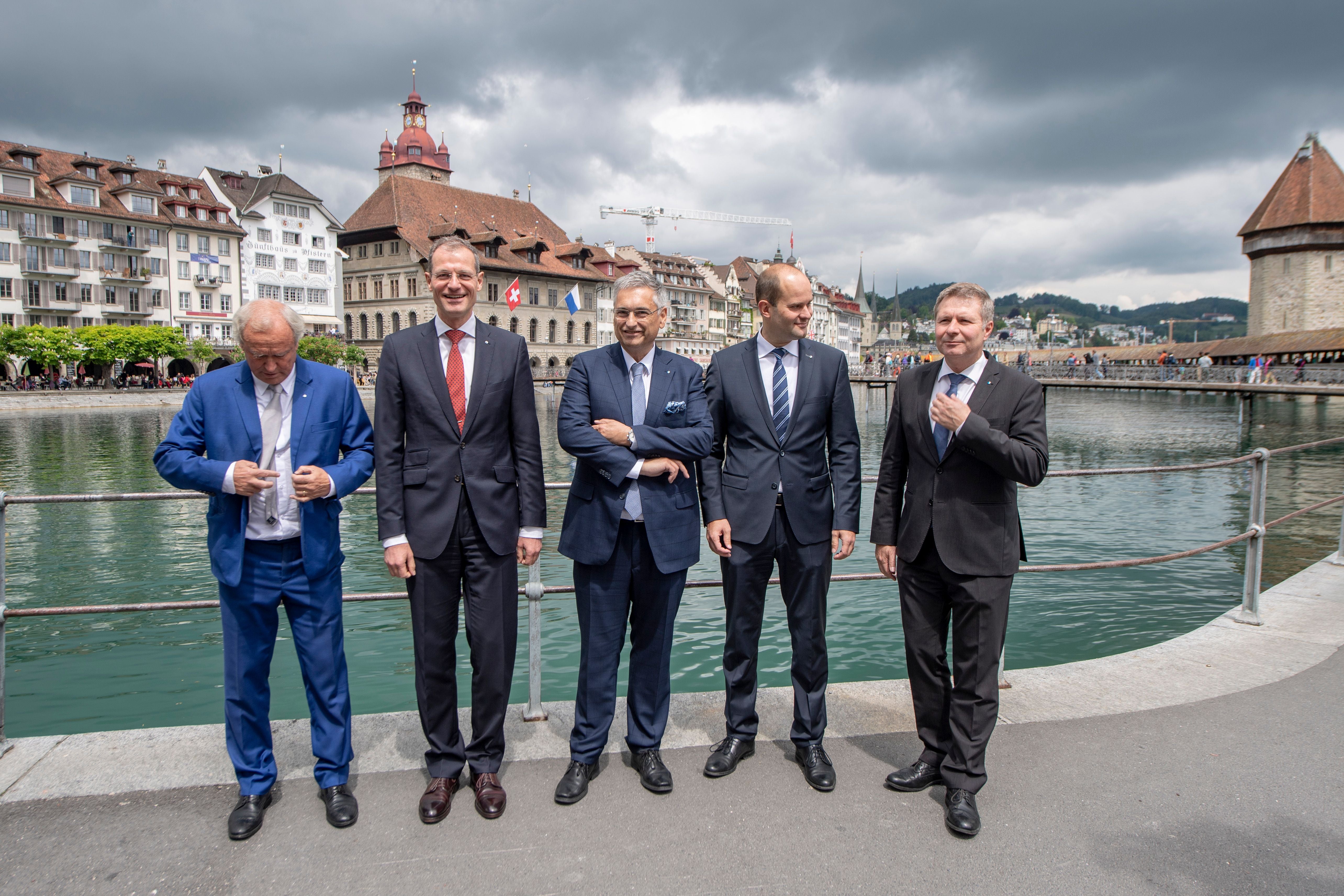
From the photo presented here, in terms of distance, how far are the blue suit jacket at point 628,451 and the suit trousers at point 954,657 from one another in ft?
2.81

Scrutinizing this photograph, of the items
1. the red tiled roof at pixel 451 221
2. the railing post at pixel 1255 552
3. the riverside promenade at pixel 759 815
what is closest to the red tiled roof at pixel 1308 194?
the red tiled roof at pixel 451 221

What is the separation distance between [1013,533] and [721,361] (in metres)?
1.25

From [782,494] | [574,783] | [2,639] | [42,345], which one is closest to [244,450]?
[2,639]

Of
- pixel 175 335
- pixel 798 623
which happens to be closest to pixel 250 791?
pixel 798 623

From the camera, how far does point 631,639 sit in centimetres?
323

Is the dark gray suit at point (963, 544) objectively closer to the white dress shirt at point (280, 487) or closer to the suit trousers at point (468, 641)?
the suit trousers at point (468, 641)

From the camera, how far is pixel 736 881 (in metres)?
2.50

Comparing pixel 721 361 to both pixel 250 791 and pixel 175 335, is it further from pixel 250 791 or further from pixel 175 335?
pixel 175 335

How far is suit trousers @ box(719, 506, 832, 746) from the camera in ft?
10.9

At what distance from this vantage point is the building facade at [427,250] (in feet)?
240

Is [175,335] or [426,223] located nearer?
[175,335]

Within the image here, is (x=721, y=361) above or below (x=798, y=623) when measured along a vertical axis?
above

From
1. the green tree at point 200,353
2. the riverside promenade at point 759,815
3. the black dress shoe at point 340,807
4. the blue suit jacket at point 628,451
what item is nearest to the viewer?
the riverside promenade at point 759,815

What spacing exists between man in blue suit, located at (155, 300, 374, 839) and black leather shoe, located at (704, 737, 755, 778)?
1.23m
